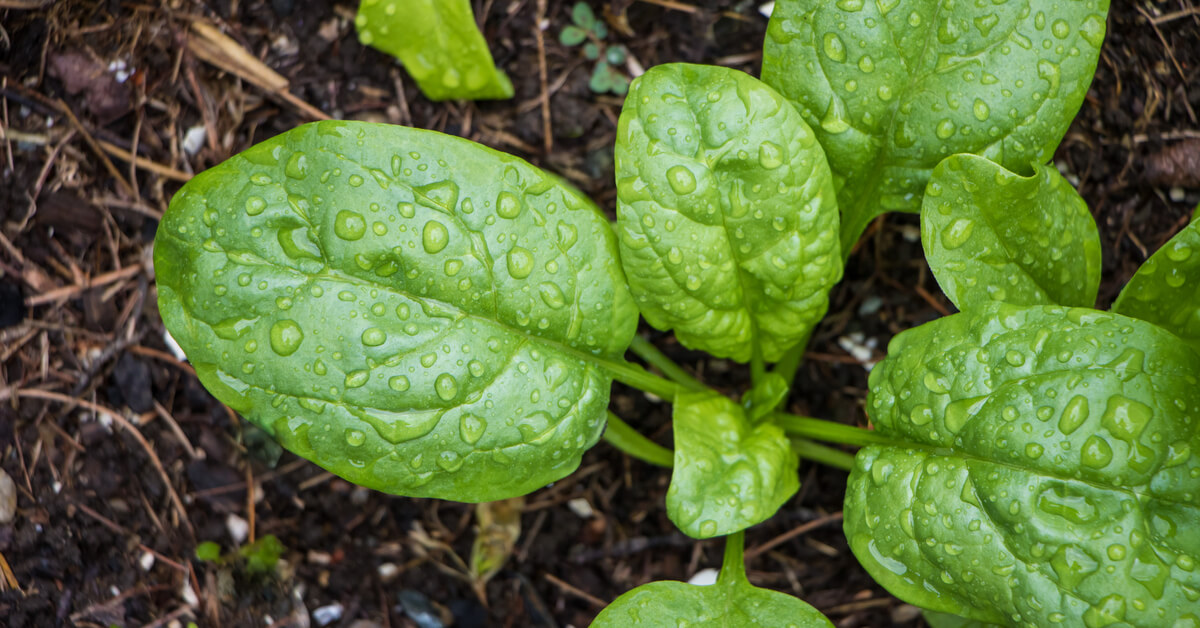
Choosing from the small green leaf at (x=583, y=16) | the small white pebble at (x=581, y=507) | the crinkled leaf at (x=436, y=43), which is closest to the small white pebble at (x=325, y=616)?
the small white pebble at (x=581, y=507)

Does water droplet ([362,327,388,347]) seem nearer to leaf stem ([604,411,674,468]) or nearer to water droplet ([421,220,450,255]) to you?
water droplet ([421,220,450,255])

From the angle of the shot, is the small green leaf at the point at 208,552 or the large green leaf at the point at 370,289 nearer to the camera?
the large green leaf at the point at 370,289

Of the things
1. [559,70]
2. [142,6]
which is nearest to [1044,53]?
[559,70]

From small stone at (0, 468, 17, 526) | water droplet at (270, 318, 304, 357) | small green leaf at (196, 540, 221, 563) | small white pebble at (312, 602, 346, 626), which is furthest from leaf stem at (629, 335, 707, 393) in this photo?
small stone at (0, 468, 17, 526)

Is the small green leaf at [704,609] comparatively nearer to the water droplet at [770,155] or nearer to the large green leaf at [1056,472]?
the large green leaf at [1056,472]

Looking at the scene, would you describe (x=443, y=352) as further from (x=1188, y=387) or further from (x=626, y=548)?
(x=1188, y=387)

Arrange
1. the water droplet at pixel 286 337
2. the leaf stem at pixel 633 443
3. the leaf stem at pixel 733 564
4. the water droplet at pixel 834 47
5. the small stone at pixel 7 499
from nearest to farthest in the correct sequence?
the water droplet at pixel 286 337 → the water droplet at pixel 834 47 → the leaf stem at pixel 733 564 → the leaf stem at pixel 633 443 → the small stone at pixel 7 499
